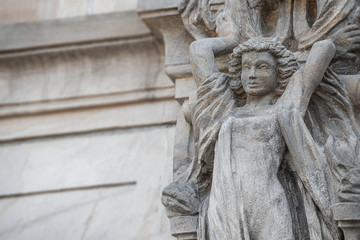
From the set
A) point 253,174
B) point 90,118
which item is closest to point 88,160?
point 90,118

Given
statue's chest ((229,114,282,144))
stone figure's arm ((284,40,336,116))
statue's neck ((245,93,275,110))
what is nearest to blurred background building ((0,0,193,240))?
statue's neck ((245,93,275,110))

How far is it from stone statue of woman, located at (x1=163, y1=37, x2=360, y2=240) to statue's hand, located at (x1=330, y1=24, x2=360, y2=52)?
230mm

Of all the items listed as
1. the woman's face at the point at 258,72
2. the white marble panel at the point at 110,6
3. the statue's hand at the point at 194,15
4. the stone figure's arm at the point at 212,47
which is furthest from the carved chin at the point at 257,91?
the white marble panel at the point at 110,6

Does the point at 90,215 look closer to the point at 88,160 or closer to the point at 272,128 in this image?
the point at 88,160

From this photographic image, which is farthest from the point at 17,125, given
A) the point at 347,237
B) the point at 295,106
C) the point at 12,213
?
Answer: the point at 347,237

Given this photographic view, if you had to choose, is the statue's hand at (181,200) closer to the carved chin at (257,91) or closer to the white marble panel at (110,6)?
the carved chin at (257,91)

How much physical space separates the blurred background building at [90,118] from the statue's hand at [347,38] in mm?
878

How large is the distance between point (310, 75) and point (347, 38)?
0.40 meters

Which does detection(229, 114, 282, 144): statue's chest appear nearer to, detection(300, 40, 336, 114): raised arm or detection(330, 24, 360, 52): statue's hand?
detection(300, 40, 336, 114): raised arm

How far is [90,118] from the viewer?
5168mm

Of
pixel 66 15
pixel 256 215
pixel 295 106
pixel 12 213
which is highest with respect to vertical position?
pixel 66 15

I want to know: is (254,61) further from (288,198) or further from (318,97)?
(288,198)

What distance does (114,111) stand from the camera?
202 inches

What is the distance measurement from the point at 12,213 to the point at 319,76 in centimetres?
→ 213
